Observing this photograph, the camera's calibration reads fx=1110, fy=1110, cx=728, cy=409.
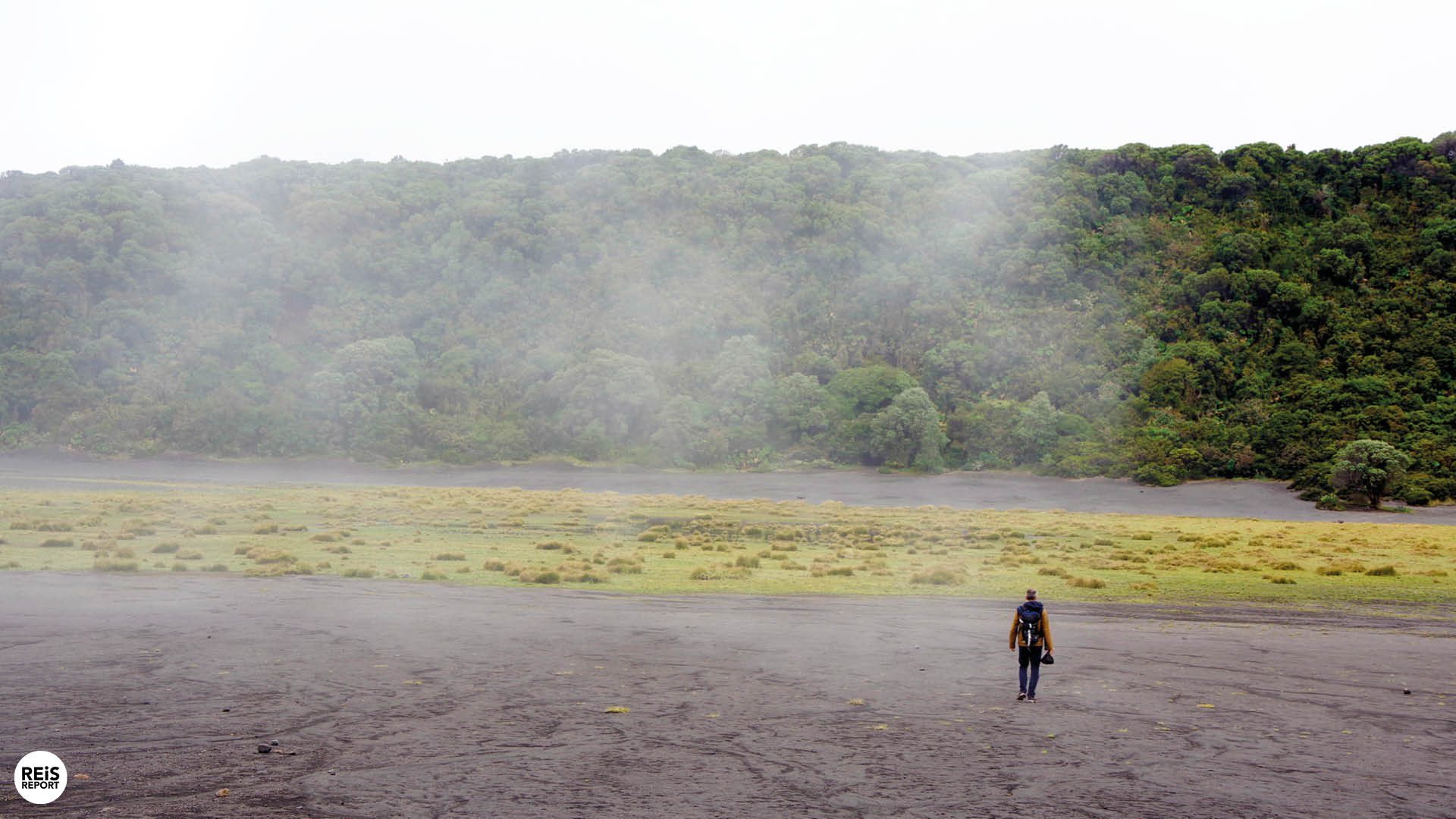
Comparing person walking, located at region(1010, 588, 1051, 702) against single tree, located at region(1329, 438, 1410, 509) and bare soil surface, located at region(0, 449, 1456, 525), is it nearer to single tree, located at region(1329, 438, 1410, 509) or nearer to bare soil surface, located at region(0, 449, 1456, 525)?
bare soil surface, located at region(0, 449, 1456, 525)

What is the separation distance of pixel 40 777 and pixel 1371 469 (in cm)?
9398

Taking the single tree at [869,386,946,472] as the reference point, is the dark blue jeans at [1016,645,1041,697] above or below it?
below

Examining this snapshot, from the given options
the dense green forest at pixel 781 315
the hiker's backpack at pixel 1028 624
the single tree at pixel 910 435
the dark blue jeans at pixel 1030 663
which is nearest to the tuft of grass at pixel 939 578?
the dark blue jeans at pixel 1030 663

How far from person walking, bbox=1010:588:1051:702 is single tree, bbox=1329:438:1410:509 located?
81.0 meters

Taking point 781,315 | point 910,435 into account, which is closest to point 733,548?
point 910,435

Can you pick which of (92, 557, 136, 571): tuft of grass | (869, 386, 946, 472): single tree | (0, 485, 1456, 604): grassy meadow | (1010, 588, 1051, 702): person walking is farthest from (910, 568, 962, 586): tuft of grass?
(869, 386, 946, 472): single tree

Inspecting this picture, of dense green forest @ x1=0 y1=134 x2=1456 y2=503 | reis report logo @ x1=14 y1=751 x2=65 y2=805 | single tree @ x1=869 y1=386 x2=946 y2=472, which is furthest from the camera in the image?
dense green forest @ x1=0 y1=134 x2=1456 y2=503

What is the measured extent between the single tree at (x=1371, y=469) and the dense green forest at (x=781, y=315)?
212 inches

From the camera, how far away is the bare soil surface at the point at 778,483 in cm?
9396

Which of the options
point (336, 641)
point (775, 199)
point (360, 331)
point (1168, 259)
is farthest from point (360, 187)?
point (336, 641)

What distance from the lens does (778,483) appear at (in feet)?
376

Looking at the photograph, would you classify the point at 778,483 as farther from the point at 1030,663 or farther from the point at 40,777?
the point at 40,777

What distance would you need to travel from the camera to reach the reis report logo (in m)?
12.1

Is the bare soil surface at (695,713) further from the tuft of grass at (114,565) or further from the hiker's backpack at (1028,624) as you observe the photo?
the tuft of grass at (114,565)
